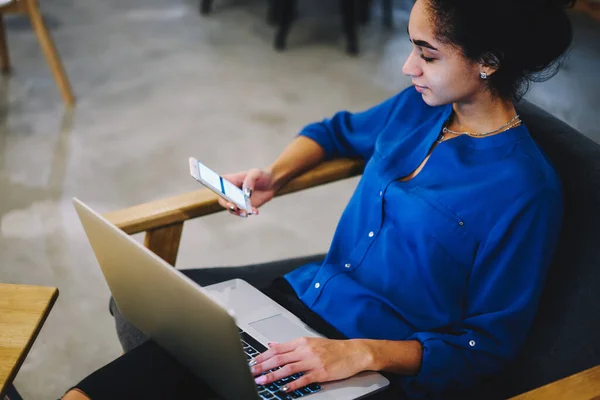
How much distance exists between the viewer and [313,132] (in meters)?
1.50

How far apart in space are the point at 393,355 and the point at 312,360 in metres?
0.13

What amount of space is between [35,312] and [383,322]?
0.58m

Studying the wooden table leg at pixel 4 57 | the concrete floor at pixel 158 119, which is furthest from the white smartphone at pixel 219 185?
the wooden table leg at pixel 4 57

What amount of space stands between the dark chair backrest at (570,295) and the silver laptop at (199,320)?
28 cm

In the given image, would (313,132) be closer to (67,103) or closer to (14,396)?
(14,396)

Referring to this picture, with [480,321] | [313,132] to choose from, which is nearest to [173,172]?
[313,132]

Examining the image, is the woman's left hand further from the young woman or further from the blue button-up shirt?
the blue button-up shirt

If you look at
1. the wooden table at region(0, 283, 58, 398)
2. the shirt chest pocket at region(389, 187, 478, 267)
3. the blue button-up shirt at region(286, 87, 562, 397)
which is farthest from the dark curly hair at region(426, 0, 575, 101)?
the wooden table at region(0, 283, 58, 398)

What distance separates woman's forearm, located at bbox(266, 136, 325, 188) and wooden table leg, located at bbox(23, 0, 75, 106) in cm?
184

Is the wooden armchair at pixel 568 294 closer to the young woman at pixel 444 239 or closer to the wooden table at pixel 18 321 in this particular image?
the young woman at pixel 444 239

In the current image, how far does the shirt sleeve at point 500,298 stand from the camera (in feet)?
3.52

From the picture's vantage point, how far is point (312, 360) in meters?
1.08

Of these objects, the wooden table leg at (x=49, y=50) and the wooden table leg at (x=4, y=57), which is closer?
the wooden table leg at (x=49, y=50)

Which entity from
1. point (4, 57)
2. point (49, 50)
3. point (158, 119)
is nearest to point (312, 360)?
A: point (158, 119)
